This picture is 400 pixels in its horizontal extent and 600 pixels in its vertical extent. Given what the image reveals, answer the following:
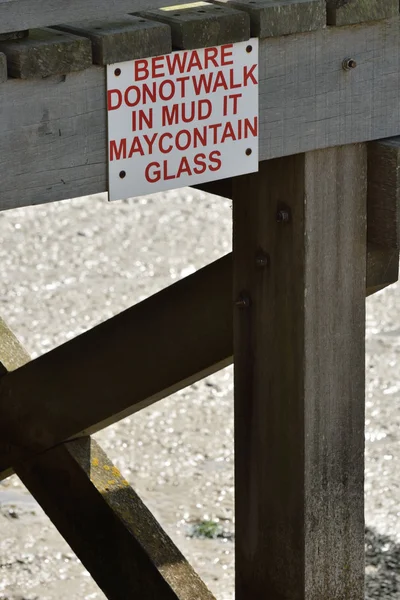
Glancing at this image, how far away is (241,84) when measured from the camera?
237cm

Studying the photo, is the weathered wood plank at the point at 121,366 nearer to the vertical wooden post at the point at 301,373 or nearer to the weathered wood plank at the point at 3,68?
the vertical wooden post at the point at 301,373

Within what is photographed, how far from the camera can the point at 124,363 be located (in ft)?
10.2

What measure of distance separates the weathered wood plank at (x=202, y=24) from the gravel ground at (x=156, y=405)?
2.34 m

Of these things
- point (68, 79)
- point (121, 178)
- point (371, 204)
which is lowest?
point (371, 204)

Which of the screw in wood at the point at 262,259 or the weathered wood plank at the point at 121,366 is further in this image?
the weathered wood plank at the point at 121,366

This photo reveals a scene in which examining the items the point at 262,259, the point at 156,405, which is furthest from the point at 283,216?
the point at 156,405

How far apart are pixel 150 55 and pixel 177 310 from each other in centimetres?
85

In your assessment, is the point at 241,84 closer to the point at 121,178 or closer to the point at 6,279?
the point at 121,178

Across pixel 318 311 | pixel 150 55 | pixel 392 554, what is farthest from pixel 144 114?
pixel 392 554

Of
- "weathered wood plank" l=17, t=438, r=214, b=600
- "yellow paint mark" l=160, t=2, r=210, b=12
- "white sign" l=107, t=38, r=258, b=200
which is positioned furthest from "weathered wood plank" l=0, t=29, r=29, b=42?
"weathered wood plank" l=17, t=438, r=214, b=600

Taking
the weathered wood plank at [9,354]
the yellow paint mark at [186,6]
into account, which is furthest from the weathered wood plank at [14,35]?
the weathered wood plank at [9,354]

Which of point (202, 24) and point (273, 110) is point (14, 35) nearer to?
point (202, 24)

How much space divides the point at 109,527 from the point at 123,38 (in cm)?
137

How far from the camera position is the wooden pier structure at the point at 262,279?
217cm
